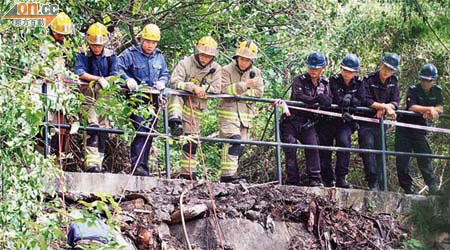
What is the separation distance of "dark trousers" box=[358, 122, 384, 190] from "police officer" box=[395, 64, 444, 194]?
11.6 inches

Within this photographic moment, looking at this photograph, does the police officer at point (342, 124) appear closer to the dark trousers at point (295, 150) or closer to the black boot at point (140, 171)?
the dark trousers at point (295, 150)

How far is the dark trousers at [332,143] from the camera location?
43.9ft

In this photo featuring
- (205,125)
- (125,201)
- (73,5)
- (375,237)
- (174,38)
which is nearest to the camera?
(125,201)

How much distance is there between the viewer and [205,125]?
1645 centimetres

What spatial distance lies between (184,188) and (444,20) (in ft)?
13.8

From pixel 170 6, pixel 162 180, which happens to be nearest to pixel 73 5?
pixel 170 6

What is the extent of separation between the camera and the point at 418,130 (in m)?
13.6

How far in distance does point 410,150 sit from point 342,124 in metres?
1.01

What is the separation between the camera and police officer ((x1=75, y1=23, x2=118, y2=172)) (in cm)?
1176

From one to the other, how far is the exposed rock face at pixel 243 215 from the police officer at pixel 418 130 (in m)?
0.54

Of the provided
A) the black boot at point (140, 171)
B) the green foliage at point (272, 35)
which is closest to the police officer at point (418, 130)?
the green foliage at point (272, 35)

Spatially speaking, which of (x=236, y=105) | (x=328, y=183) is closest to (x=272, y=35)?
(x=328, y=183)

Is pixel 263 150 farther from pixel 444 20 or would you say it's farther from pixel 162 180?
pixel 444 20

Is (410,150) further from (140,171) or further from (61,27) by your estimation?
(61,27)
